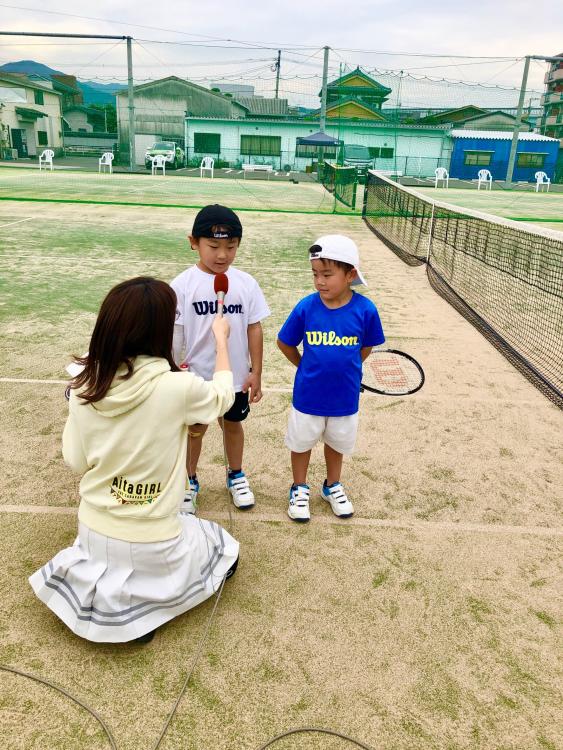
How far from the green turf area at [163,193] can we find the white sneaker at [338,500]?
17.9m

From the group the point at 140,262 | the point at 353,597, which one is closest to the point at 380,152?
the point at 140,262

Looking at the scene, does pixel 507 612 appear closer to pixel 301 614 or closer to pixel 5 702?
pixel 301 614

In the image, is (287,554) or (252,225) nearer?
(287,554)

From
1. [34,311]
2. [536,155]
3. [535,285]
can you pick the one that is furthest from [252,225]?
[536,155]

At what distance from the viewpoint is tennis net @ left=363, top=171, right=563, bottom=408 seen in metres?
7.10

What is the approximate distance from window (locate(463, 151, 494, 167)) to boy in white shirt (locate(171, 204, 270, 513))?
50.0 metres

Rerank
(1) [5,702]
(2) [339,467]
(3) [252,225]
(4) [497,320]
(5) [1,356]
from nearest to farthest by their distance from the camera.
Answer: (1) [5,702]
(2) [339,467]
(5) [1,356]
(4) [497,320]
(3) [252,225]

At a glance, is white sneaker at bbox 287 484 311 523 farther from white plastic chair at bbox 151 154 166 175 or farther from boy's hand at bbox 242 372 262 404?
white plastic chair at bbox 151 154 166 175

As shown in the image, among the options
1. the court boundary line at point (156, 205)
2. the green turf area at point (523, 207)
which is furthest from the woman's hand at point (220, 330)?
the green turf area at point (523, 207)

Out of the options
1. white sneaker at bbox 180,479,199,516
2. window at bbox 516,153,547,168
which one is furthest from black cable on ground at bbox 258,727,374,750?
window at bbox 516,153,547,168

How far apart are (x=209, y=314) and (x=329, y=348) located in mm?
735

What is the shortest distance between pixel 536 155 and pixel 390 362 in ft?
165

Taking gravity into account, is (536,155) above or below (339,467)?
above

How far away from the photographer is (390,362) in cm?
544
